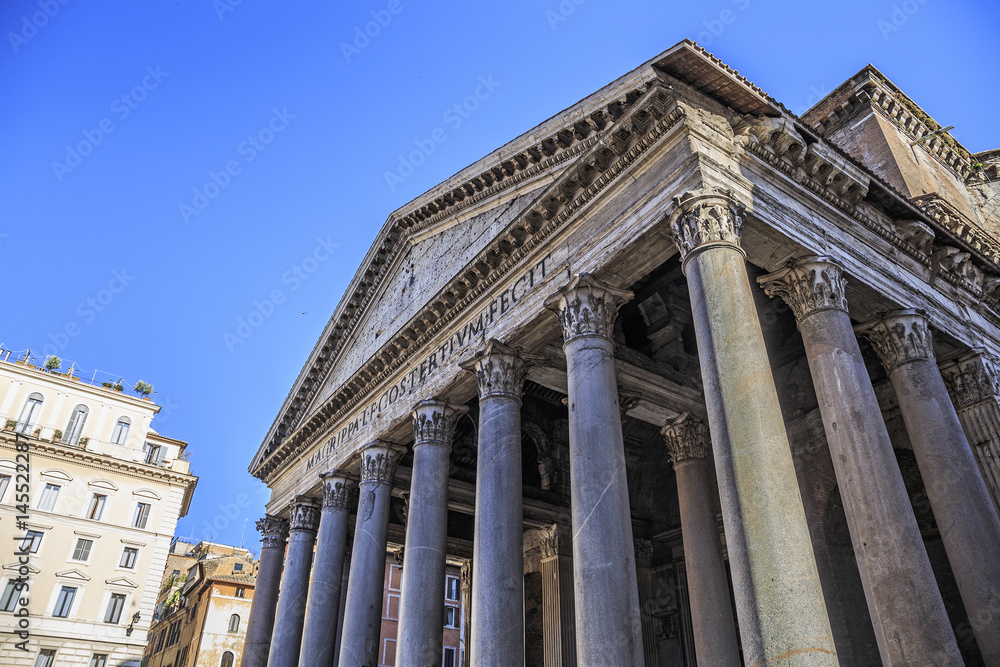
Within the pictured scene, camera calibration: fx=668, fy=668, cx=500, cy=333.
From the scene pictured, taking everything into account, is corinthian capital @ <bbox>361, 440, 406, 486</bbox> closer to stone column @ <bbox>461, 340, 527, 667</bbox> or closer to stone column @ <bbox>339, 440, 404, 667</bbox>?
stone column @ <bbox>339, 440, 404, 667</bbox>

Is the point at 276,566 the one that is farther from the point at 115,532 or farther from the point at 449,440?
the point at 115,532

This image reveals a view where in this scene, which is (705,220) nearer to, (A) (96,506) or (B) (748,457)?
(B) (748,457)

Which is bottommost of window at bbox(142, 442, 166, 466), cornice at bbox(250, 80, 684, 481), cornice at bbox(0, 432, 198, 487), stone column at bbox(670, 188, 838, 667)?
stone column at bbox(670, 188, 838, 667)

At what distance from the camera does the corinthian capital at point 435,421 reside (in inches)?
427

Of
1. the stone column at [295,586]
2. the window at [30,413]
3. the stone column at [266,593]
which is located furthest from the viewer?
the window at [30,413]

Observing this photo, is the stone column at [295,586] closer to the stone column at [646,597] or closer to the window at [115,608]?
the stone column at [646,597]

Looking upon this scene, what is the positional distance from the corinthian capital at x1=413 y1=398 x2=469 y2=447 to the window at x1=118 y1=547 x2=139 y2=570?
73.6 ft

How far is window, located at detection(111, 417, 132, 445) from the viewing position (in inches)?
1142

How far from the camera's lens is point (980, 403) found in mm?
9148

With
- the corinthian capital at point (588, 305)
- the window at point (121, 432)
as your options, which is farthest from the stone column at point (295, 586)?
the window at point (121, 432)

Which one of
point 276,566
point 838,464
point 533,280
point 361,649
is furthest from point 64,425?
point 838,464

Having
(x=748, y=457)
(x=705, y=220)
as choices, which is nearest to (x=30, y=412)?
(x=705, y=220)

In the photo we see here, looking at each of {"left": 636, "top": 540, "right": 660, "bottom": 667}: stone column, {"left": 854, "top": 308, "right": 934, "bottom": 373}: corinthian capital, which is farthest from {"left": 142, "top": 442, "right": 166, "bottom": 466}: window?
{"left": 854, "top": 308, "right": 934, "bottom": 373}: corinthian capital

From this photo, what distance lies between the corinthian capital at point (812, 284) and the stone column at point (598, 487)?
1.93 m
